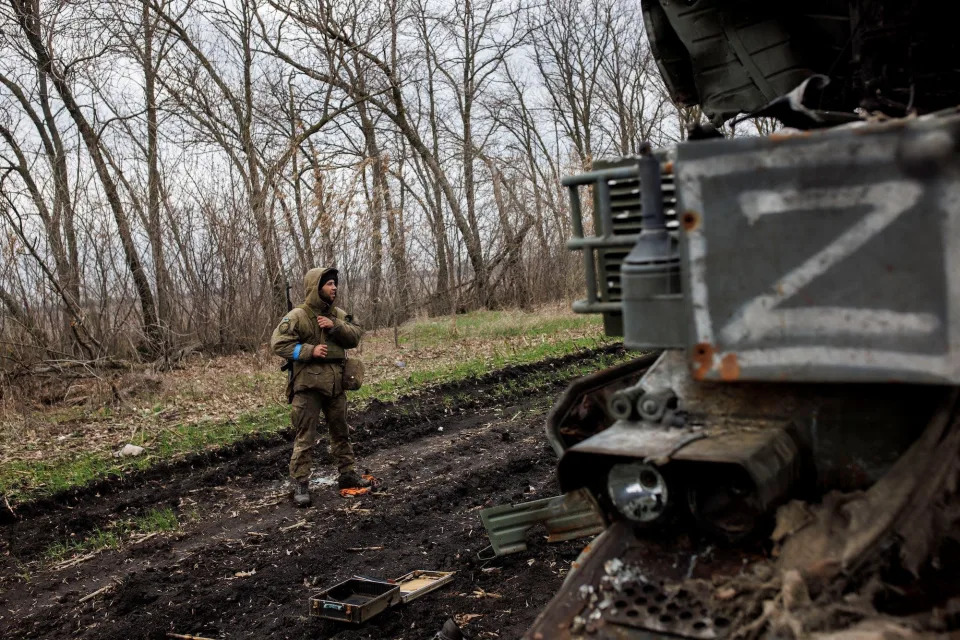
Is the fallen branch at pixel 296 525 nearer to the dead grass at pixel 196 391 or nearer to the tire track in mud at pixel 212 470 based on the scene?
the tire track in mud at pixel 212 470

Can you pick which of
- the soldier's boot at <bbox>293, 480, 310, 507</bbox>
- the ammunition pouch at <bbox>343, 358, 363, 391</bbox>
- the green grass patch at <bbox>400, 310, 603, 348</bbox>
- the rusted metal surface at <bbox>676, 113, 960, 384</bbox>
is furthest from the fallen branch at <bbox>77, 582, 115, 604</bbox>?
the green grass patch at <bbox>400, 310, 603, 348</bbox>

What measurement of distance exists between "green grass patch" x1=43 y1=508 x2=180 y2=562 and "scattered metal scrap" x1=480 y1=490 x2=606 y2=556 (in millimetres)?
3851

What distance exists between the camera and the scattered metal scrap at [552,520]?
→ 8.73ft

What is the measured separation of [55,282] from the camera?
467 inches

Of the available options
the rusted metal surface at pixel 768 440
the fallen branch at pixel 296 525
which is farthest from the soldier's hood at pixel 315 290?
the rusted metal surface at pixel 768 440

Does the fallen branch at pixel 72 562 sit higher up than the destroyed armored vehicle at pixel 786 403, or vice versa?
the destroyed armored vehicle at pixel 786 403

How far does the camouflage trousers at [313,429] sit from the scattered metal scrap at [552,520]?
3.84 m

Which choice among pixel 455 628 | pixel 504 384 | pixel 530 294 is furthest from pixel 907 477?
pixel 530 294

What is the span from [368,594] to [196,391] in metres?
7.49

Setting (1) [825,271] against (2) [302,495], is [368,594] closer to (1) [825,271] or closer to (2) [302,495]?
(2) [302,495]

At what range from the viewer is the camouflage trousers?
24.2 feet

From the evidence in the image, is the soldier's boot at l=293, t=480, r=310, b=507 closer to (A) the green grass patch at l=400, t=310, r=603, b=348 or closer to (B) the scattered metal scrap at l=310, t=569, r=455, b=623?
(B) the scattered metal scrap at l=310, t=569, r=455, b=623

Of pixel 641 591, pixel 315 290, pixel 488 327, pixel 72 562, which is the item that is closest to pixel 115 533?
pixel 72 562

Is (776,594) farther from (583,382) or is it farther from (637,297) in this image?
(583,382)
